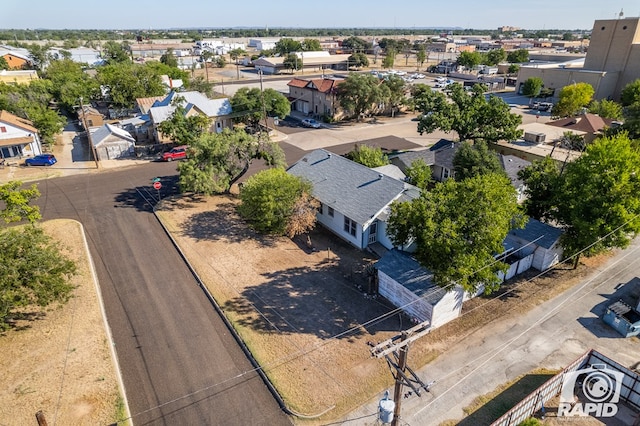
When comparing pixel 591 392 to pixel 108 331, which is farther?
pixel 108 331

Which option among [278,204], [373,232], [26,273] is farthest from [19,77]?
[373,232]

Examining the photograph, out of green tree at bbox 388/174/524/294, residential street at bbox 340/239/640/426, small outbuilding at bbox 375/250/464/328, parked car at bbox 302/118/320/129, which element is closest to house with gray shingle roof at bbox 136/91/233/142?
Answer: parked car at bbox 302/118/320/129

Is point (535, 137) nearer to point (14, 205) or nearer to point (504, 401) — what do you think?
point (504, 401)

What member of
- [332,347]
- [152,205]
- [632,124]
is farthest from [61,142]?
[632,124]

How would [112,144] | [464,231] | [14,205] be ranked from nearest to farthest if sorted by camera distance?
[464,231] → [14,205] → [112,144]

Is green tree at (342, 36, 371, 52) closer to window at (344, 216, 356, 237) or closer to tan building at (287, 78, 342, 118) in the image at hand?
tan building at (287, 78, 342, 118)

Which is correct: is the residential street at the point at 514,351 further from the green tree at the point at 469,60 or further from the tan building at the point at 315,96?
the green tree at the point at 469,60
